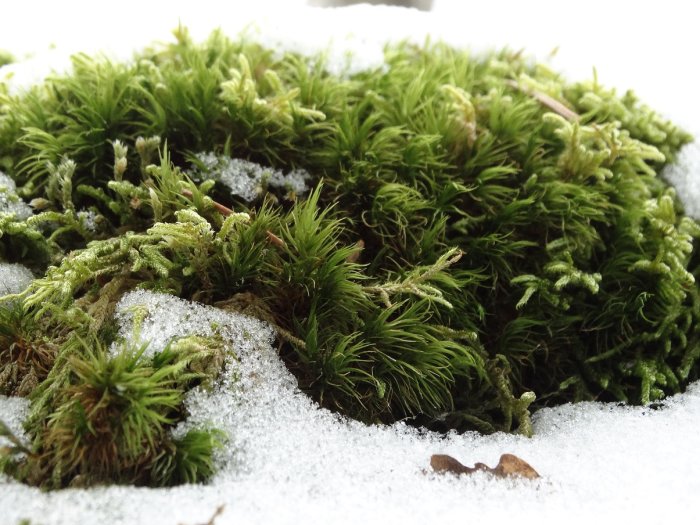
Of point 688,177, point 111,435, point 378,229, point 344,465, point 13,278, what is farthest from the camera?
point 688,177

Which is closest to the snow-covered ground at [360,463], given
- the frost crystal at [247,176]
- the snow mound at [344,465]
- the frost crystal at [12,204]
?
the snow mound at [344,465]

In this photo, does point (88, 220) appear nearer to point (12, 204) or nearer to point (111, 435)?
point (12, 204)

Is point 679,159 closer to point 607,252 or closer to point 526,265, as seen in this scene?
point 607,252

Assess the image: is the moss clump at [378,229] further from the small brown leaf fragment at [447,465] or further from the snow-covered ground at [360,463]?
the small brown leaf fragment at [447,465]

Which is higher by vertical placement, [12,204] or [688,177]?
[688,177]

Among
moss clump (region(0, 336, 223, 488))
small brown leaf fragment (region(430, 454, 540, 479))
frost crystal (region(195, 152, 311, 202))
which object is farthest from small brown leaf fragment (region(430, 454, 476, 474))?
frost crystal (region(195, 152, 311, 202))

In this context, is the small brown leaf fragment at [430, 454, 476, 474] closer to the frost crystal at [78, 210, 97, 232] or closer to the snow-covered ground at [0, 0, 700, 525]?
the snow-covered ground at [0, 0, 700, 525]

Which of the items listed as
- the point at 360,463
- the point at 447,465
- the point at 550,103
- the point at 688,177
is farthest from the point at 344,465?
the point at 688,177
